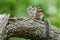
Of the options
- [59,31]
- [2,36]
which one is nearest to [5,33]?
[2,36]

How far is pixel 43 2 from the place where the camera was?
141 cm

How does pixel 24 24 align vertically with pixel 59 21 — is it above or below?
above

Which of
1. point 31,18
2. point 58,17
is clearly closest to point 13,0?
point 58,17

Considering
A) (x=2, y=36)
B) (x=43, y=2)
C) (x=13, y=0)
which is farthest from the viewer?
(x=13, y=0)

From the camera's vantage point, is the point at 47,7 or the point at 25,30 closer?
the point at 25,30

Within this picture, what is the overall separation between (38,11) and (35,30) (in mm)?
92

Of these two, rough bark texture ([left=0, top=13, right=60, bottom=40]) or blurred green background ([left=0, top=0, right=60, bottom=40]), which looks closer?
rough bark texture ([left=0, top=13, right=60, bottom=40])

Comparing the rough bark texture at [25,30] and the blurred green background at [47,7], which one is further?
the blurred green background at [47,7]

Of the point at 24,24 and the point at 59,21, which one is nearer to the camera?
the point at 24,24

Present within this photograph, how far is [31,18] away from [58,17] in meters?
0.57

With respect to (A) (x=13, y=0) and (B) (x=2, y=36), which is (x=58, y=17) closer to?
(A) (x=13, y=0)

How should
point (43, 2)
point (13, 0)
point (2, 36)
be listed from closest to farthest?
point (2, 36), point (43, 2), point (13, 0)

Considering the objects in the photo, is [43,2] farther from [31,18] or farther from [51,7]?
[31,18]

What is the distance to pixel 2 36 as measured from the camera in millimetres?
946
